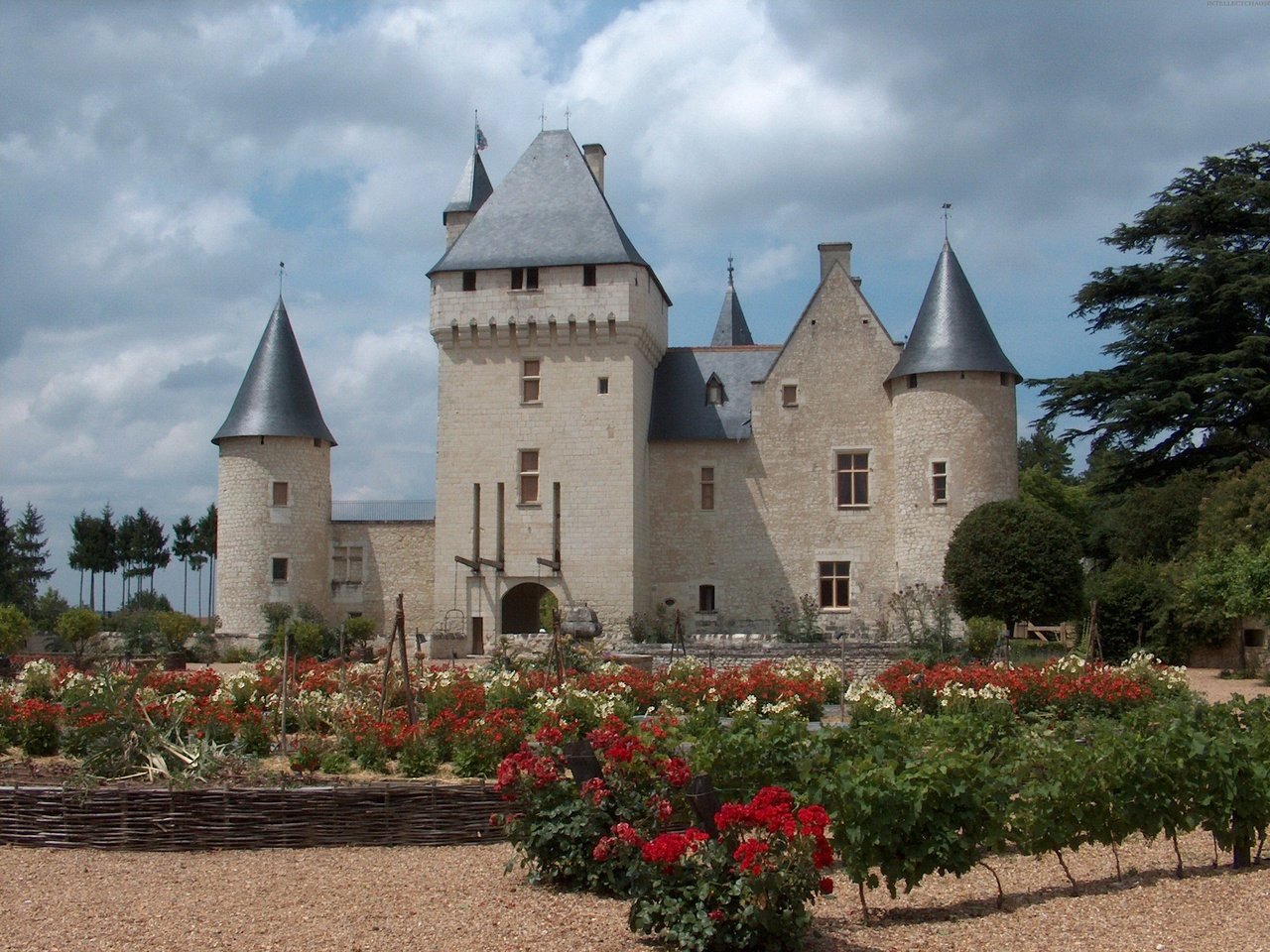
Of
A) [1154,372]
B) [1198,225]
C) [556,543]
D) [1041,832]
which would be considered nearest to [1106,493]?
[1154,372]

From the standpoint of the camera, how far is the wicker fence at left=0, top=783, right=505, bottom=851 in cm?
799

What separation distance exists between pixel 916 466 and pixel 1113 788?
21250mm

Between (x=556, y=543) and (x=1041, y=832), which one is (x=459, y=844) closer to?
(x=1041, y=832)

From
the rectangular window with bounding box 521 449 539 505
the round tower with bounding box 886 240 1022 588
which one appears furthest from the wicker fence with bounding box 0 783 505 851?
the rectangular window with bounding box 521 449 539 505

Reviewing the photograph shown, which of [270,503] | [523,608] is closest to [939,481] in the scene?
[523,608]

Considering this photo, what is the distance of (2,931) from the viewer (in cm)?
611

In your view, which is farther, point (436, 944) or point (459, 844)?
point (459, 844)

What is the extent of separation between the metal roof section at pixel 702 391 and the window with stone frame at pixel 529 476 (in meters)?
2.99

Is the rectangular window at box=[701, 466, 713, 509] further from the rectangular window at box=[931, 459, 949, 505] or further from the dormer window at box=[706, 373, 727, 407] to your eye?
the rectangular window at box=[931, 459, 949, 505]

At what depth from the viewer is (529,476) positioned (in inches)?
1136

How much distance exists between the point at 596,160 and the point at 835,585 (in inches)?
478

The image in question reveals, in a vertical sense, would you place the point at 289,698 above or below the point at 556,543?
below

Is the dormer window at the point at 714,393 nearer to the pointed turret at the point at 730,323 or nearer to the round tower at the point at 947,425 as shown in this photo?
the round tower at the point at 947,425

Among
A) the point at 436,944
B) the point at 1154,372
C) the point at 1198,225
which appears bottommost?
the point at 436,944
